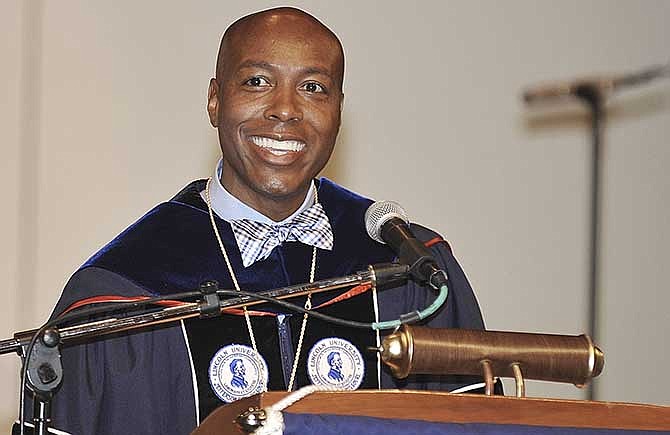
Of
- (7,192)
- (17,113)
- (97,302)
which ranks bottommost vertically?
(97,302)

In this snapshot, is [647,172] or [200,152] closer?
[200,152]

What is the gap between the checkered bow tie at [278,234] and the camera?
3332 millimetres

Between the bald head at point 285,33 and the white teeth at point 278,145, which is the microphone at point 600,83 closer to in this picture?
the bald head at point 285,33

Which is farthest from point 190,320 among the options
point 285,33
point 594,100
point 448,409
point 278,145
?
point 594,100

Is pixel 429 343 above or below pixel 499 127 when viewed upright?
below

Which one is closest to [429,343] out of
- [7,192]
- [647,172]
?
[7,192]

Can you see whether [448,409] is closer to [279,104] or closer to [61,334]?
[61,334]

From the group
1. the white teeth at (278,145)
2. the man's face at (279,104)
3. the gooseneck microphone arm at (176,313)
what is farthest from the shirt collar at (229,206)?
the gooseneck microphone arm at (176,313)

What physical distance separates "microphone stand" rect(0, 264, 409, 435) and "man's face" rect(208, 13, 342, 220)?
0.81m

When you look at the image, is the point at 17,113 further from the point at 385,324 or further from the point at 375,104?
the point at 385,324

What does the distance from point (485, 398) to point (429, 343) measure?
0.37 meters

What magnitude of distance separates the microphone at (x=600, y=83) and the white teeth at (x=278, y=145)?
7.40 feet

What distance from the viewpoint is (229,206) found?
11.0ft

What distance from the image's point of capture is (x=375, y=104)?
210 inches
